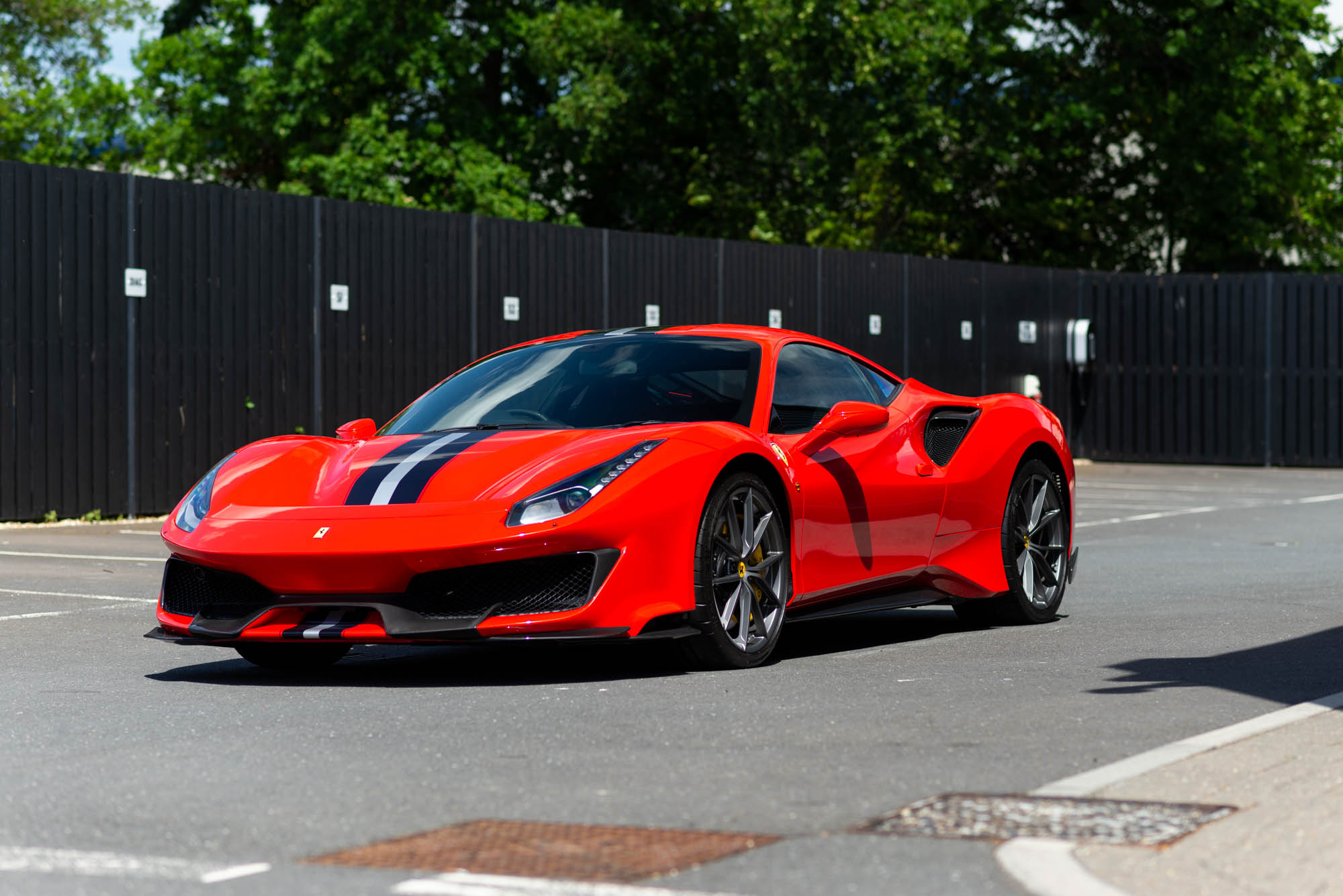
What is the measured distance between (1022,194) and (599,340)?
34.2 m

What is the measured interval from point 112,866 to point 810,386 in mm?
4547

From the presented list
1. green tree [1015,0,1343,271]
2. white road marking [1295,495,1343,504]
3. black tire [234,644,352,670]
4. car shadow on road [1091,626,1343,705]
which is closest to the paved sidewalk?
car shadow on road [1091,626,1343,705]

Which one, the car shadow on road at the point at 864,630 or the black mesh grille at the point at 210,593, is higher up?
the black mesh grille at the point at 210,593

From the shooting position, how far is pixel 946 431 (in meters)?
8.59

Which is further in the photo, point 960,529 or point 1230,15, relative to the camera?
point 1230,15

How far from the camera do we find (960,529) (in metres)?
8.45

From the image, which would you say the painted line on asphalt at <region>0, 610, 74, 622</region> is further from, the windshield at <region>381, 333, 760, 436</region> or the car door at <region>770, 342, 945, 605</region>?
the car door at <region>770, 342, 945, 605</region>

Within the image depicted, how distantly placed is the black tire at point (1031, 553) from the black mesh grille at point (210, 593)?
3402mm

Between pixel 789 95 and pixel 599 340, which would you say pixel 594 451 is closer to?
pixel 599 340

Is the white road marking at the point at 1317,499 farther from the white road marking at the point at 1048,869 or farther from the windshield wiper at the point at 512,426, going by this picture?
the white road marking at the point at 1048,869

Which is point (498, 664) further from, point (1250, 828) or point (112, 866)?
point (1250, 828)

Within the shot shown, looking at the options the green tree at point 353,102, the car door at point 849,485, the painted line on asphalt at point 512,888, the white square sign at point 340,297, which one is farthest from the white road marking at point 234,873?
the green tree at point 353,102

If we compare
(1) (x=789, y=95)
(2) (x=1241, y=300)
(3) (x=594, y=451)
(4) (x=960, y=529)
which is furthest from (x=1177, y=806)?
(1) (x=789, y=95)

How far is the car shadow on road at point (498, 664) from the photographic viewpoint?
6992mm
